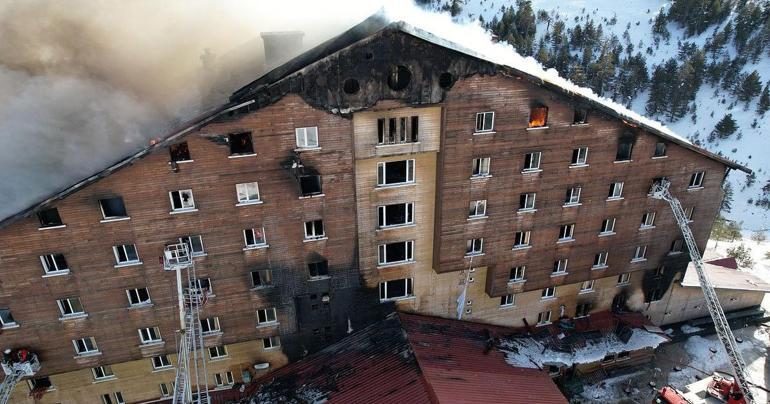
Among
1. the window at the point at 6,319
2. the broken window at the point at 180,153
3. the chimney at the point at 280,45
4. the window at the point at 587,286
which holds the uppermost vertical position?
the chimney at the point at 280,45

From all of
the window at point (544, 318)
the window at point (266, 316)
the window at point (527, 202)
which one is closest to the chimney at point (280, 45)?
the window at point (266, 316)

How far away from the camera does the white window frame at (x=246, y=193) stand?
22458mm

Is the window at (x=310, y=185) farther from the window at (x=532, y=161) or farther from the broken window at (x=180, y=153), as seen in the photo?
the window at (x=532, y=161)

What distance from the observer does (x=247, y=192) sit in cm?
2270

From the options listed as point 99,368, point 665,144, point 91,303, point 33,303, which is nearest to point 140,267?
point 91,303

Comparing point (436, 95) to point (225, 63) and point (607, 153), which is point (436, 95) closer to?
point (607, 153)

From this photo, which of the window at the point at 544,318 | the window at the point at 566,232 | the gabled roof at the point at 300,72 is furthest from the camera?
the window at the point at 544,318

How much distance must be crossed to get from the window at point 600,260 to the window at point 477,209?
30.5 ft

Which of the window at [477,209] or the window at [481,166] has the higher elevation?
the window at [481,166]

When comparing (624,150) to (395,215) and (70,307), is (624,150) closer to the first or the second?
(395,215)

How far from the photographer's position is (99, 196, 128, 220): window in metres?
21.1

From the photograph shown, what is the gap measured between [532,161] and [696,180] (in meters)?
12.0

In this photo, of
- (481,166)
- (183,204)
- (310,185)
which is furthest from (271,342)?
(481,166)

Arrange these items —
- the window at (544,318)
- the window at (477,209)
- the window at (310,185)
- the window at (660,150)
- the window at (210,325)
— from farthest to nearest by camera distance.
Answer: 1. the window at (544,318)
2. the window at (660,150)
3. the window at (477,209)
4. the window at (210,325)
5. the window at (310,185)
